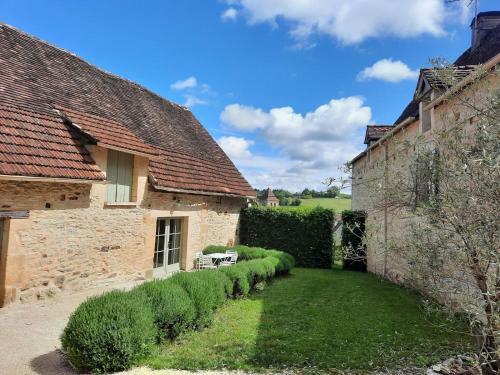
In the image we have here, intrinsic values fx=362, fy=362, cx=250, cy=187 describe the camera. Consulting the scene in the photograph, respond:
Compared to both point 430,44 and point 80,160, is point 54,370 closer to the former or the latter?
point 80,160

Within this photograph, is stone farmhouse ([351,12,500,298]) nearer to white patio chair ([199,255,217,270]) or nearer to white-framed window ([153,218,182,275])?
white patio chair ([199,255,217,270])

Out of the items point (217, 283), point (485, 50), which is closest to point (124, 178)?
point (217, 283)

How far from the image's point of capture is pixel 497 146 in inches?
138

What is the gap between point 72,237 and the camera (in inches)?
339

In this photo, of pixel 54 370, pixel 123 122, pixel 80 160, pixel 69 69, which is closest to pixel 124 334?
Result: pixel 54 370

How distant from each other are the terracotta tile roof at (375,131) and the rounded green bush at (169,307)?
12.0 metres

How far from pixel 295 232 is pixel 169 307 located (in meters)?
11.5

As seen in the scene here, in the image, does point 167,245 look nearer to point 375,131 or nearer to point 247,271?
point 247,271

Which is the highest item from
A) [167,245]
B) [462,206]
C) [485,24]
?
[485,24]

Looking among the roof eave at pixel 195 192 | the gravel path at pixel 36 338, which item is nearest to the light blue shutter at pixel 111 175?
the roof eave at pixel 195 192

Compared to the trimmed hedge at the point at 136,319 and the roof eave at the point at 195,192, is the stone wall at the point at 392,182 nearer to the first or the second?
the trimmed hedge at the point at 136,319

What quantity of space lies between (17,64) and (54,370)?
8580mm

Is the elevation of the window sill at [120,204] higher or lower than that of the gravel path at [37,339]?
higher

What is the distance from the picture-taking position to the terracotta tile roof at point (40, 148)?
7.45 meters
